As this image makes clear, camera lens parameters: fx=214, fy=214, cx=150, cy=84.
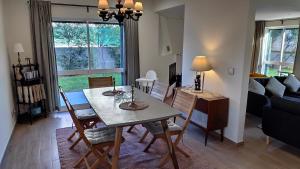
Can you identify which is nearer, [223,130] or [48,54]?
[223,130]

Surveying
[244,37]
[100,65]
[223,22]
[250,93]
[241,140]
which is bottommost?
[241,140]

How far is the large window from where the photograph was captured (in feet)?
15.5

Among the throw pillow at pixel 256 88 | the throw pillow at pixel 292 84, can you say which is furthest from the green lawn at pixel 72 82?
the throw pillow at pixel 292 84

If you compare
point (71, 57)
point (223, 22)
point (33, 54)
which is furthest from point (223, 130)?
point (33, 54)

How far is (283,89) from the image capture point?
4.87 m

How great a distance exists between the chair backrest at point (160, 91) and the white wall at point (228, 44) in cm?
100

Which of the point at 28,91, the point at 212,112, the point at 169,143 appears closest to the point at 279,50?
the point at 212,112

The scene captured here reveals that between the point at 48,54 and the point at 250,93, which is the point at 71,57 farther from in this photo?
the point at 250,93

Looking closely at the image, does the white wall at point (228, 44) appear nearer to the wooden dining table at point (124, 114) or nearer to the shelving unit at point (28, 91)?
the wooden dining table at point (124, 114)

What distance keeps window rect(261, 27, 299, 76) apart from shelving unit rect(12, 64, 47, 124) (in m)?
7.12

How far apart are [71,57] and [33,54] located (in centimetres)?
76

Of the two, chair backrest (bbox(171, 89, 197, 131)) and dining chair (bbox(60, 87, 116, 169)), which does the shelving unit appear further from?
chair backrest (bbox(171, 89, 197, 131))

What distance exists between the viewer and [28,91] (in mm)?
4047

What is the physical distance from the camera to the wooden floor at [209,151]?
2748 mm
